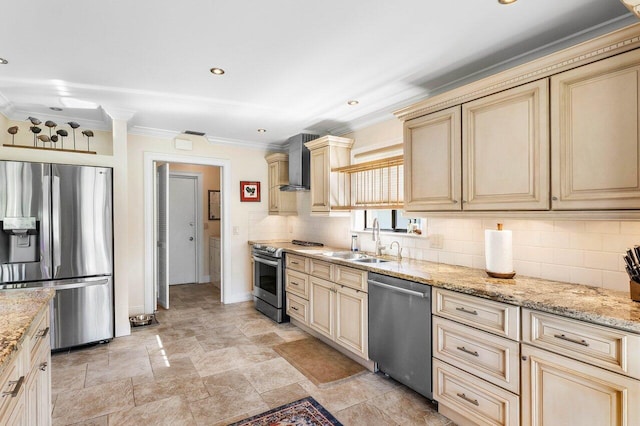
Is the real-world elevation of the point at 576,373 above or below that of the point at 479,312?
below

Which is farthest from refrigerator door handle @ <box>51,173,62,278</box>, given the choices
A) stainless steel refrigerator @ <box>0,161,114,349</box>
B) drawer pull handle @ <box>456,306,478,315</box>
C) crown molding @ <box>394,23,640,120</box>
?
drawer pull handle @ <box>456,306,478,315</box>

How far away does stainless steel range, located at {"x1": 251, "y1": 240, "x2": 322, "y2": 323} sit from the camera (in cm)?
420

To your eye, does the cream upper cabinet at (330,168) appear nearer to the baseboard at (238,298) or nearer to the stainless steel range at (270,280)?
the stainless steel range at (270,280)

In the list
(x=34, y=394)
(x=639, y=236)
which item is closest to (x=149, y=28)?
(x=34, y=394)

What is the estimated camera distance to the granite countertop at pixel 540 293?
5.09ft

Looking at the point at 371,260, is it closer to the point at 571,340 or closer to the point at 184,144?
the point at 571,340

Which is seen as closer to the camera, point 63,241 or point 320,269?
point 63,241

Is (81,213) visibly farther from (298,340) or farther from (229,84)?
(298,340)

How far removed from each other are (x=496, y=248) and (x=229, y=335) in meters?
2.90

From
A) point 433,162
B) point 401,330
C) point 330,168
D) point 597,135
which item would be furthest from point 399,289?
point 330,168

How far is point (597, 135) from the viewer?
178 cm

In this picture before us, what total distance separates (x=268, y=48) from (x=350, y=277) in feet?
6.47

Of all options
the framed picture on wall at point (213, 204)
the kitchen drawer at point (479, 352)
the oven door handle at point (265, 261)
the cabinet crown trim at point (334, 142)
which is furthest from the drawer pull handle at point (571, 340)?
the framed picture on wall at point (213, 204)

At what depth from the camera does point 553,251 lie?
2.30 m
